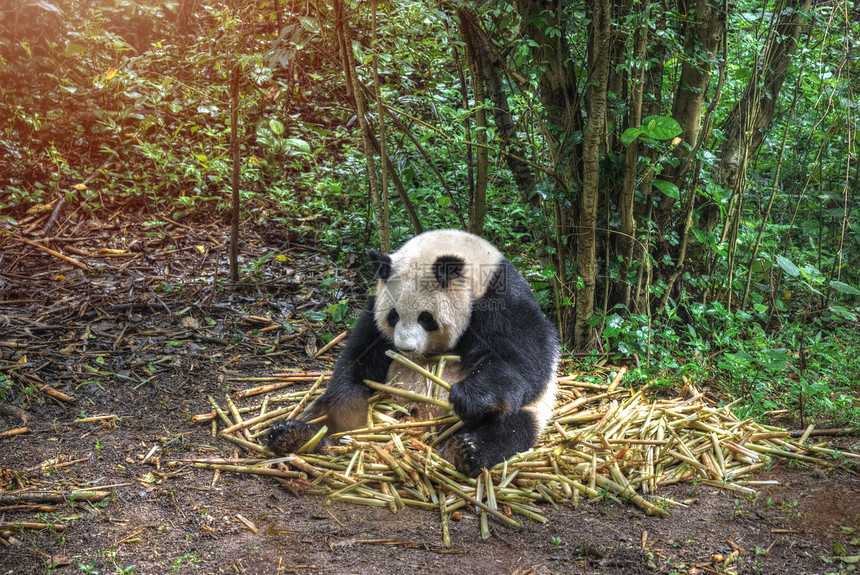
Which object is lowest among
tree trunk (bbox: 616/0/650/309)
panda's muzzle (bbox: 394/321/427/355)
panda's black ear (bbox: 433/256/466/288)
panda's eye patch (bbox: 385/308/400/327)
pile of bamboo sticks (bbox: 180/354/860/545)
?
pile of bamboo sticks (bbox: 180/354/860/545)

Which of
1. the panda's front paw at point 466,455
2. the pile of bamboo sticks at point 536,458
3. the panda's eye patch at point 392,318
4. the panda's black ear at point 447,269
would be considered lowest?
the pile of bamboo sticks at point 536,458

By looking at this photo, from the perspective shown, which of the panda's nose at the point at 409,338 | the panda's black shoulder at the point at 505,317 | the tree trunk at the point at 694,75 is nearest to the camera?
the panda's nose at the point at 409,338

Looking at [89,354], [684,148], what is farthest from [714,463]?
[89,354]

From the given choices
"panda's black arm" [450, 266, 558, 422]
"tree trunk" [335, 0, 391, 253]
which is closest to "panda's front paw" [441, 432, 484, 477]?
"panda's black arm" [450, 266, 558, 422]

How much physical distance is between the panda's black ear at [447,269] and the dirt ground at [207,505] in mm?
1256

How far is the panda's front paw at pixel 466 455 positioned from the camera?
3342mm

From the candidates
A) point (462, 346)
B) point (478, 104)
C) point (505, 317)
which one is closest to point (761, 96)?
point (478, 104)

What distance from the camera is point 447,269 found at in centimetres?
354

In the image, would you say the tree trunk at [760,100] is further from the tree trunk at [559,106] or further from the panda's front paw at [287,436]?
the panda's front paw at [287,436]

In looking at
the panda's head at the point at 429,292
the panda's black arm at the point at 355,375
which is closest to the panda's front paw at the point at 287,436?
the panda's black arm at the point at 355,375

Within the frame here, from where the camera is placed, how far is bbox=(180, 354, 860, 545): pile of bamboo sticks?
127 inches

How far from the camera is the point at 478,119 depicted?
4949 mm

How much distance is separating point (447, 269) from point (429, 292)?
0.54ft

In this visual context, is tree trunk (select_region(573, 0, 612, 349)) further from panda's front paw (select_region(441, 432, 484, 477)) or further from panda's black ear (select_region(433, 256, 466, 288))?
panda's front paw (select_region(441, 432, 484, 477))
